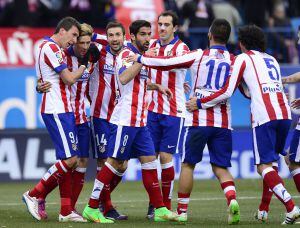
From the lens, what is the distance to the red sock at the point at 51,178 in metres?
12.7

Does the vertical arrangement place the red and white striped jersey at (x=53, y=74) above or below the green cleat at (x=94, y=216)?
above

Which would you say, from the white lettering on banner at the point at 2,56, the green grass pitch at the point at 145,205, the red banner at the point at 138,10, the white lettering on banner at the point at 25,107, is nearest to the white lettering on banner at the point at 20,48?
the white lettering on banner at the point at 2,56

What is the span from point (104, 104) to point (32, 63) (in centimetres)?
855

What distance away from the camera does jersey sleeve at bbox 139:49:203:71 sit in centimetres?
1226

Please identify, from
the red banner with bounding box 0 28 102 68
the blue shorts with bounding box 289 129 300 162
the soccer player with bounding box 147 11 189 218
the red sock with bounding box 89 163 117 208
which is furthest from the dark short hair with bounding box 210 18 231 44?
the red banner with bounding box 0 28 102 68

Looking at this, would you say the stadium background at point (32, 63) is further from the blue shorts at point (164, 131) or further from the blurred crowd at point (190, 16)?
the blue shorts at point (164, 131)

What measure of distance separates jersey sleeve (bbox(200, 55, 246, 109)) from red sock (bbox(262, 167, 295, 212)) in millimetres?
977

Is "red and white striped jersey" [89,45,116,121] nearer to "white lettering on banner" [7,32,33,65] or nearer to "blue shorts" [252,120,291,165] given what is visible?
"blue shorts" [252,120,291,165]

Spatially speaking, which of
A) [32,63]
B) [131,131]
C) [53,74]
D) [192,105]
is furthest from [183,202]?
[32,63]

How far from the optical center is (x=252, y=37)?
12.4 m

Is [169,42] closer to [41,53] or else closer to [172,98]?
[172,98]

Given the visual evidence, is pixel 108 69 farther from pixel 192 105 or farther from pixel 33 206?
pixel 33 206

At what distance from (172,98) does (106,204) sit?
1670 millimetres

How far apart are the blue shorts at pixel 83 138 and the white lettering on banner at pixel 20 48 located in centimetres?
857
